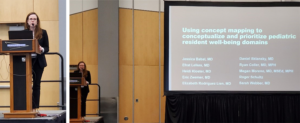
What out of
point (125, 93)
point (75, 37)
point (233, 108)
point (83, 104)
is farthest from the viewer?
point (125, 93)

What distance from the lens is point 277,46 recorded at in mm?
5738

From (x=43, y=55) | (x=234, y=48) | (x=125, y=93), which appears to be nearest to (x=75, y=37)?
(x=125, y=93)

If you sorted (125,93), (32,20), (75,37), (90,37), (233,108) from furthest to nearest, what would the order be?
(125,93)
(90,37)
(75,37)
(233,108)
(32,20)

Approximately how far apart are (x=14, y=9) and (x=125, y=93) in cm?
278

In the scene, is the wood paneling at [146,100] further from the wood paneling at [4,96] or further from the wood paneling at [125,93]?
the wood paneling at [4,96]

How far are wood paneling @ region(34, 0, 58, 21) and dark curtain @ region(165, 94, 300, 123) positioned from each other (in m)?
2.71

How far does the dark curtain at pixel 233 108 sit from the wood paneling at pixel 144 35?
1.43 meters

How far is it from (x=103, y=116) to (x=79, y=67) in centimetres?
152

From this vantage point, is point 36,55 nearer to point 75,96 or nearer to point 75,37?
point 75,96

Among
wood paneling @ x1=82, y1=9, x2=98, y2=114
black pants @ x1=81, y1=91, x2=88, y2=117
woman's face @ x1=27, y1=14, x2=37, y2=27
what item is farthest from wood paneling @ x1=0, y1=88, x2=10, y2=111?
woman's face @ x1=27, y1=14, x2=37, y2=27

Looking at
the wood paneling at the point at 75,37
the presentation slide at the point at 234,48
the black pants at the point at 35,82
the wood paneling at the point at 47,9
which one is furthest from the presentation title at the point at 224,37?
→ the black pants at the point at 35,82

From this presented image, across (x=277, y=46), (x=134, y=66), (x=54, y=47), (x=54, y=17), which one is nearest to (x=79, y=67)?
(x=54, y=47)

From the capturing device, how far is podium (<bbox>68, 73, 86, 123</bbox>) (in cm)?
482

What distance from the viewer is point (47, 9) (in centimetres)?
612
